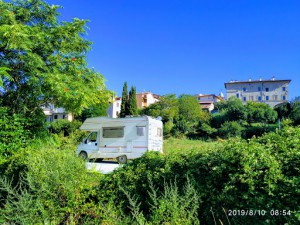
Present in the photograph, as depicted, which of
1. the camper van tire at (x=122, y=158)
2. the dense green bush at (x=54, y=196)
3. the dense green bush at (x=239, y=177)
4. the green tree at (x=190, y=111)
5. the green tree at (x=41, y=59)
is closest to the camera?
the dense green bush at (x=239, y=177)

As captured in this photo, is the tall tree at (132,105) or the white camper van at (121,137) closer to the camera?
the white camper van at (121,137)

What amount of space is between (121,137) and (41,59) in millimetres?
8146

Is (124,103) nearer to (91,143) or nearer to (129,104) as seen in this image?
(129,104)

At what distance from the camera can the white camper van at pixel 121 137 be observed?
15.7m

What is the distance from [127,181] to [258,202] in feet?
6.12

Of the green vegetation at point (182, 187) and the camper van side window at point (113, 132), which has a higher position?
the camper van side window at point (113, 132)

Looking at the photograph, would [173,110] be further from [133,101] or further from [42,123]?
[42,123]

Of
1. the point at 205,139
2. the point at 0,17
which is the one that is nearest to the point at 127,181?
the point at 0,17

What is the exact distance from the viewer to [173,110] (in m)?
45.5

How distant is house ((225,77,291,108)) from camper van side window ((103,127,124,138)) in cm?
6824

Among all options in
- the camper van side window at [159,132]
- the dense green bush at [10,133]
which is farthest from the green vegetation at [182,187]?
the camper van side window at [159,132]

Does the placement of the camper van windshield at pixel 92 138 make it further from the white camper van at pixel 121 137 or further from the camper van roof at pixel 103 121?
the camper van roof at pixel 103 121

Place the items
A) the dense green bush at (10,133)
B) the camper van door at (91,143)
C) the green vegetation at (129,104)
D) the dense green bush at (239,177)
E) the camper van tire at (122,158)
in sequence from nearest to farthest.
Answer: the dense green bush at (239,177) → the dense green bush at (10,133) → the camper van tire at (122,158) → the camper van door at (91,143) → the green vegetation at (129,104)

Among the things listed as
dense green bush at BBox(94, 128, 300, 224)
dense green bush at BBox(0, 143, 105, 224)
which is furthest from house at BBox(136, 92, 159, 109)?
dense green bush at BBox(94, 128, 300, 224)
